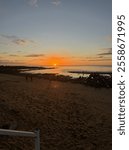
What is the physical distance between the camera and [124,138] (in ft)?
11.0

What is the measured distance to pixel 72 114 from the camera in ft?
22.3

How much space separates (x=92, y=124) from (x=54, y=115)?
1144 millimetres

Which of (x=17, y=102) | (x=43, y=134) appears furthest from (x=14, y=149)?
(x=17, y=102)

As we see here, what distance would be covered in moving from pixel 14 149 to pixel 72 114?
2853 mm

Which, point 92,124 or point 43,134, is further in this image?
point 92,124

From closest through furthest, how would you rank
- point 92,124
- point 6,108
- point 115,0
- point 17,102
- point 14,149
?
point 115,0
point 14,149
point 92,124
point 6,108
point 17,102

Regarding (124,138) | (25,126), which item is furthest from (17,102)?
(124,138)

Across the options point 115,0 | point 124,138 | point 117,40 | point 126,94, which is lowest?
point 124,138

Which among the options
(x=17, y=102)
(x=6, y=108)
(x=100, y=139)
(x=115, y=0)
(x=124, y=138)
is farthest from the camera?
(x=17, y=102)

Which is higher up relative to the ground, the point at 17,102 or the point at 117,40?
the point at 117,40

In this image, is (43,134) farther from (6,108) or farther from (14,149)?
(6,108)

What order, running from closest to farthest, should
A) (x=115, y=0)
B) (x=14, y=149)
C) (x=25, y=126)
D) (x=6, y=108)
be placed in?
(x=115, y=0) → (x=14, y=149) → (x=25, y=126) → (x=6, y=108)

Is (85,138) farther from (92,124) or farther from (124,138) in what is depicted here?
(124,138)

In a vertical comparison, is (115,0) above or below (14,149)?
above
